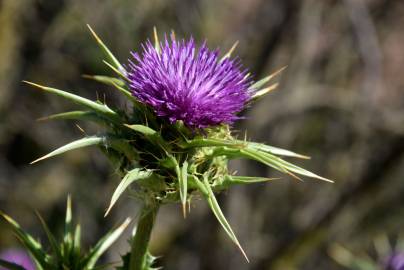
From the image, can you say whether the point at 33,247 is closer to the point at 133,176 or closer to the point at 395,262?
the point at 133,176

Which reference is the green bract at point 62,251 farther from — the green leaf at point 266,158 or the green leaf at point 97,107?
the green leaf at point 266,158

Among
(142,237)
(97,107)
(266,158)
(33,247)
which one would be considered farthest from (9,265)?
(266,158)

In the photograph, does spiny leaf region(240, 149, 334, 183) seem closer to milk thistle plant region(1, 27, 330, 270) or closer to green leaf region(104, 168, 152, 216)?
milk thistle plant region(1, 27, 330, 270)

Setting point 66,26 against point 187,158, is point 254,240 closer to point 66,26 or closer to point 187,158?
point 66,26

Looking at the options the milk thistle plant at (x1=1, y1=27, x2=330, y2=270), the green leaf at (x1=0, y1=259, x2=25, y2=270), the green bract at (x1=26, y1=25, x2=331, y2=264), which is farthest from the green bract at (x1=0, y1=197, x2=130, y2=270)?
the green bract at (x1=26, y1=25, x2=331, y2=264)

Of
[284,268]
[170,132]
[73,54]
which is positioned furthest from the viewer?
[73,54]

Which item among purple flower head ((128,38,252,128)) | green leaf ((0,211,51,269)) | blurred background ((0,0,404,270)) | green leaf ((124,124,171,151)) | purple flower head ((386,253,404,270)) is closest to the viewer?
green leaf ((124,124,171,151))

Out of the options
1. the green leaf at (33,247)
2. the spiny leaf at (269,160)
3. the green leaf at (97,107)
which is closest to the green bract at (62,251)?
the green leaf at (33,247)

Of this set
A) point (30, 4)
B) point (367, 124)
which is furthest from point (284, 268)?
point (30, 4)
